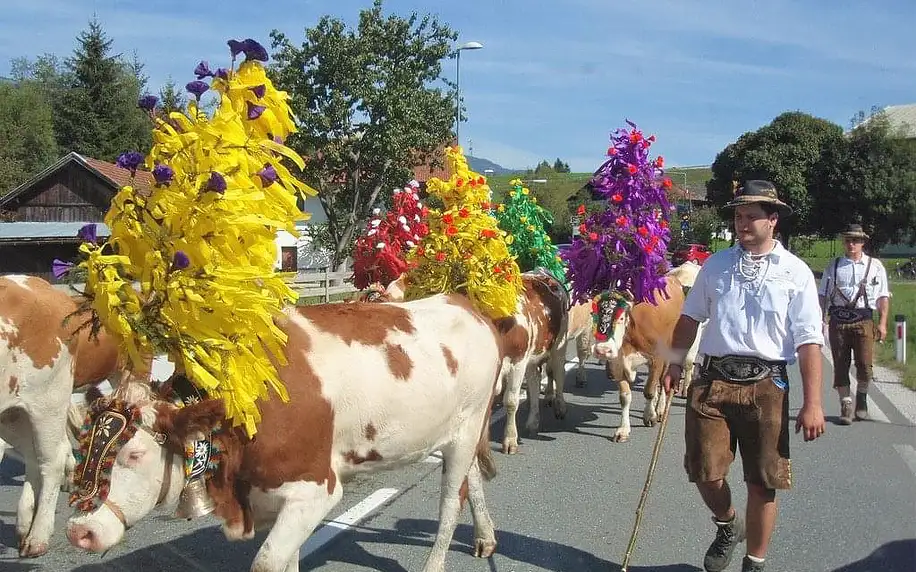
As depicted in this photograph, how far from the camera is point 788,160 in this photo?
4638 centimetres

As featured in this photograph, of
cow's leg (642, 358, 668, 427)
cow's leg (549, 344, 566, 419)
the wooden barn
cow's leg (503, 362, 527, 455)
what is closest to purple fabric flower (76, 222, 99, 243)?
cow's leg (503, 362, 527, 455)

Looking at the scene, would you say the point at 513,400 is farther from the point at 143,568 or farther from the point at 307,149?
the point at 307,149

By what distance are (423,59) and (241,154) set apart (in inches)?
1024

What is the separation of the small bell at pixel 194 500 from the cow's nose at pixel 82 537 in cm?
42

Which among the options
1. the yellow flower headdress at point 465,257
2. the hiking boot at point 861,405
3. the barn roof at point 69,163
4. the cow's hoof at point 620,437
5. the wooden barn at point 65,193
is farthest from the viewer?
the wooden barn at point 65,193

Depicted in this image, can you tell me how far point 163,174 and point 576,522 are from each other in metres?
3.88

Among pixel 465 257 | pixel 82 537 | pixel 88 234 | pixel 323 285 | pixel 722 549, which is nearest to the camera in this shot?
pixel 82 537

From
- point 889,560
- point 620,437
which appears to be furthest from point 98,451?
point 620,437

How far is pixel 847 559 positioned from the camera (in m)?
4.96

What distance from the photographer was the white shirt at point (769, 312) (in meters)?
4.20

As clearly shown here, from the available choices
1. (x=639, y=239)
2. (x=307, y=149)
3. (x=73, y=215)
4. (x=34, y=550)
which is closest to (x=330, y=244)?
(x=307, y=149)

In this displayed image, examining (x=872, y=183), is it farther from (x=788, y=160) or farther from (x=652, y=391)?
(x=652, y=391)

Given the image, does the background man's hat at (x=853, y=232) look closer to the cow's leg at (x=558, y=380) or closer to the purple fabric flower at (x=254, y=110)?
the cow's leg at (x=558, y=380)

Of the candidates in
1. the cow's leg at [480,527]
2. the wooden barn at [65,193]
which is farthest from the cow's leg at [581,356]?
the wooden barn at [65,193]
